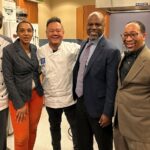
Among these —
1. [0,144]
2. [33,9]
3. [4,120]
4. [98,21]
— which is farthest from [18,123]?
[33,9]

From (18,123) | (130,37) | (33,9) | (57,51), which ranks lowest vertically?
(18,123)

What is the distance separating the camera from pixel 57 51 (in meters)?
2.16

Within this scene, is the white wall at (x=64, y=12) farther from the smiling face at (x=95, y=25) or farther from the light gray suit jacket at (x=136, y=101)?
the light gray suit jacket at (x=136, y=101)

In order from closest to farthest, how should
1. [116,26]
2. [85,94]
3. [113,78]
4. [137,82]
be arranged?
[137,82] → [113,78] → [85,94] → [116,26]

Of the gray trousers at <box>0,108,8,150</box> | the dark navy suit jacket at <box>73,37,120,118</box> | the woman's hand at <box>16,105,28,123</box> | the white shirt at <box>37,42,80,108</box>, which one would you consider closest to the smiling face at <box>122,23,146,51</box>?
the dark navy suit jacket at <box>73,37,120,118</box>

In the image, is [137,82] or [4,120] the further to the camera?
[4,120]

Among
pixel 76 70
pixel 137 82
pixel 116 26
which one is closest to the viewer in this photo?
pixel 137 82

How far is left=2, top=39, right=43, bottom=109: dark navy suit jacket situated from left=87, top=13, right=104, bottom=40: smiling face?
56cm

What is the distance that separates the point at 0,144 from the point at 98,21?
4.34 ft

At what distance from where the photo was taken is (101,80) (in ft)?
6.01

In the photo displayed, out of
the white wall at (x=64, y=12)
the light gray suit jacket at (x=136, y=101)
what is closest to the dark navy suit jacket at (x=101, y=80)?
the light gray suit jacket at (x=136, y=101)

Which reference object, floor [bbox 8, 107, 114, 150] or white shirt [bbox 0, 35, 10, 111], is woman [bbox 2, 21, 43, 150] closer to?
white shirt [bbox 0, 35, 10, 111]

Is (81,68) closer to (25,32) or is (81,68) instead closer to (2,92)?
(25,32)

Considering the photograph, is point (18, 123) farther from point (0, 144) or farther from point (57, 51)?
point (57, 51)
